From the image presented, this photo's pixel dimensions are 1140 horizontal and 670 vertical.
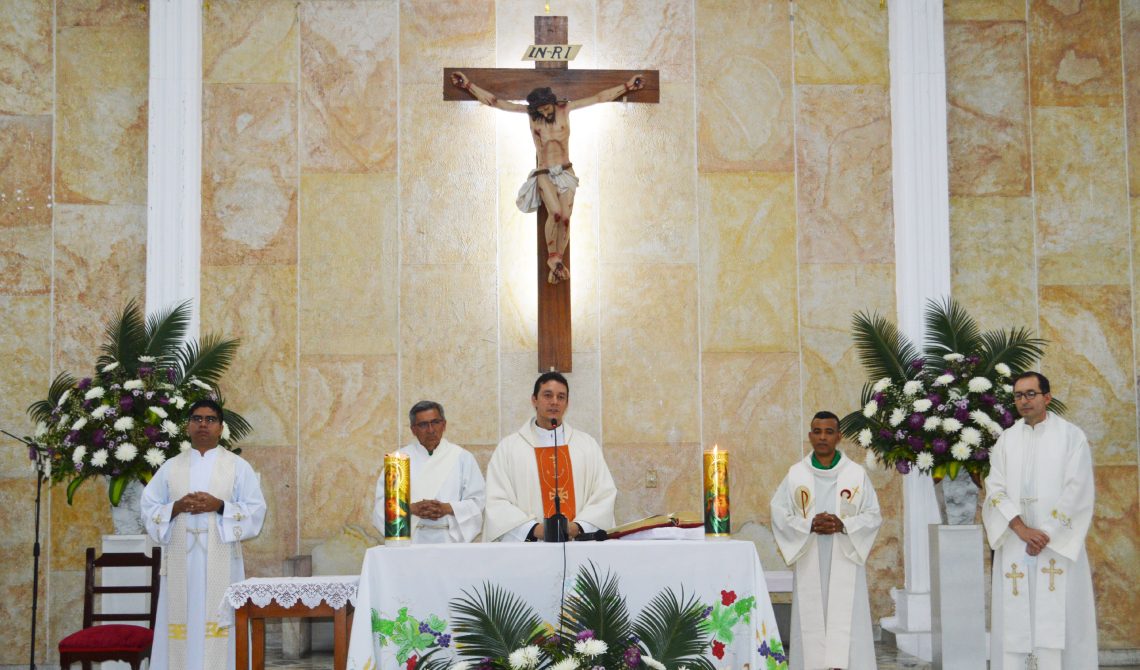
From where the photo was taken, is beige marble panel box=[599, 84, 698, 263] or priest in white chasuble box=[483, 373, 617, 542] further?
beige marble panel box=[599, 84, 698, 263]

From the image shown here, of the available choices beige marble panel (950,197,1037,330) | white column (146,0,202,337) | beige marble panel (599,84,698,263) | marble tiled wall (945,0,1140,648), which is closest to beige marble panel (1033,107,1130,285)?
marble tiled wall (945,0,1140,648)

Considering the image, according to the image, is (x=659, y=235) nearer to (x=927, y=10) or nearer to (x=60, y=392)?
(x=927, y=10)

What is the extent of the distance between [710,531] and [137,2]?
6.14m

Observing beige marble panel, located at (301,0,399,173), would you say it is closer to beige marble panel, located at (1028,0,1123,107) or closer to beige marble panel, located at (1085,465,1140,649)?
beige marble panel, located at (1028,0,1123,107)

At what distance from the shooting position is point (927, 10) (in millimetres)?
8234

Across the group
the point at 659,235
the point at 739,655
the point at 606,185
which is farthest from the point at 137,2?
the point at 739,655

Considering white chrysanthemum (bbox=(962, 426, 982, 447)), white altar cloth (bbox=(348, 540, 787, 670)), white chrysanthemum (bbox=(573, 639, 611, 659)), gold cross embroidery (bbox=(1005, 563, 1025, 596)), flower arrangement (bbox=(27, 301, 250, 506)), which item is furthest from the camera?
flower arrangement (bbox=(27, 301, 250, 506))

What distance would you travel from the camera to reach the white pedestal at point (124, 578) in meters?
6.89

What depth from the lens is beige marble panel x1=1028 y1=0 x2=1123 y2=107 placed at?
A: 332 inches

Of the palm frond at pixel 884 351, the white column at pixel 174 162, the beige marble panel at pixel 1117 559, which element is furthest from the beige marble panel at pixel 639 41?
the beige marble panel at pixel 1117 559

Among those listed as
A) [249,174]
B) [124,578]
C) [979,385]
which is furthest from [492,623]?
[249,174]

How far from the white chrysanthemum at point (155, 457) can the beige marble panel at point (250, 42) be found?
293 centimetres

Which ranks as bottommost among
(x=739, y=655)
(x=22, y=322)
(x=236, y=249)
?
(x=739, y=655)

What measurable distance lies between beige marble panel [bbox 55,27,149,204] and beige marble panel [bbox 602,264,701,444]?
364 cm
